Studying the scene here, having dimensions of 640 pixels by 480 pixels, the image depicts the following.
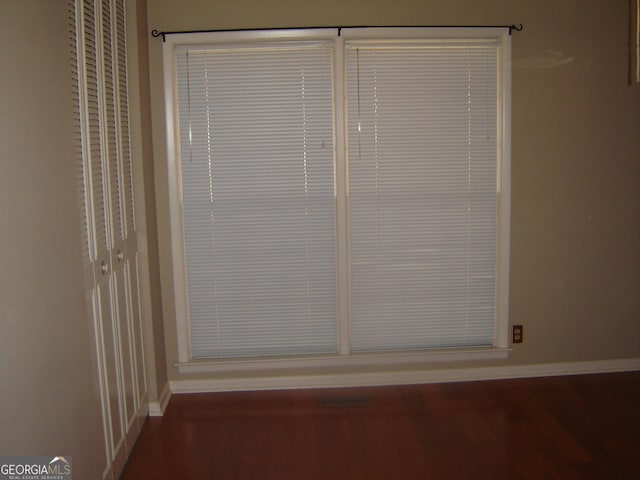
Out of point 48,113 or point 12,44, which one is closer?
point 12,44

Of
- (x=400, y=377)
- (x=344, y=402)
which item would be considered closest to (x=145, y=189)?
(x=344, y=402)

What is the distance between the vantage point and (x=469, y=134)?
356 centimetres

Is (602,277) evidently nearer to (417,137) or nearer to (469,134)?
(469,134)

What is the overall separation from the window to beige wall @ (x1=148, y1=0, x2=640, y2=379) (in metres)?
0.10

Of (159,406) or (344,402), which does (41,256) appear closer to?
(159,406)

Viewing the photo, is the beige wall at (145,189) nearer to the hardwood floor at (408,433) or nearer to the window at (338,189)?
the window at (338,189)

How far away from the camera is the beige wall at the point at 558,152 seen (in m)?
3.40

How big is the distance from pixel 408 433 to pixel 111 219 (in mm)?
1834

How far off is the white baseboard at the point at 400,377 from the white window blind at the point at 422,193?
18 centimetres

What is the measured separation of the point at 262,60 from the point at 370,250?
129 cm

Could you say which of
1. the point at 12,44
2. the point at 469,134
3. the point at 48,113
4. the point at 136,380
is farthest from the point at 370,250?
the point at 12,44

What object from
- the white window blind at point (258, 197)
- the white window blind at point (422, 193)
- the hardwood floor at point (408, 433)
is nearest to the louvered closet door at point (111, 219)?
the hardwood floor at point (408, 433)

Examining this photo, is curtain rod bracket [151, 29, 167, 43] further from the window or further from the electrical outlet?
the electrical outlet

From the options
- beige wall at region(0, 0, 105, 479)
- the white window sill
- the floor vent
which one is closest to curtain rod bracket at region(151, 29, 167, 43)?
beige wall at region(0, 0, 105, 479)
